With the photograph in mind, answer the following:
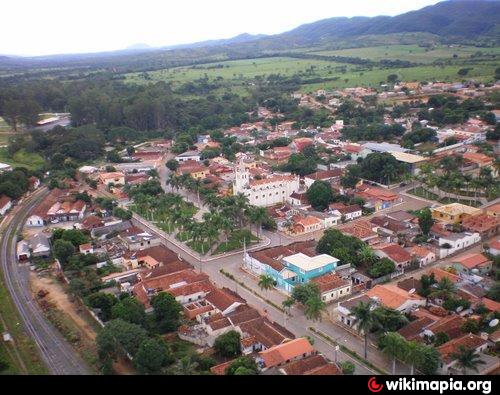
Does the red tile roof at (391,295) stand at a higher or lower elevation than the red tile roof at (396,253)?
higher

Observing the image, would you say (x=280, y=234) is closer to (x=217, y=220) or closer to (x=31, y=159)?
(x=217, y=220)

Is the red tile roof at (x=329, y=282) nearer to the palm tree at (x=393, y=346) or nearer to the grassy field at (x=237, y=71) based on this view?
the palm tree at (x=393, y=346)

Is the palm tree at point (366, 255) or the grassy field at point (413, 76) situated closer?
the palm tree at point (366, 255)

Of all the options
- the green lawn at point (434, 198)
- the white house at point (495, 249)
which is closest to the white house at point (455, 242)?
the white house at point (495, 249)

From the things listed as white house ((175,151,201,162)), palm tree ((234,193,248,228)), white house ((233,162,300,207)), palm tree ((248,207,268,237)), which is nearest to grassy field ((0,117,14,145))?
white house ((175,151,201,162))

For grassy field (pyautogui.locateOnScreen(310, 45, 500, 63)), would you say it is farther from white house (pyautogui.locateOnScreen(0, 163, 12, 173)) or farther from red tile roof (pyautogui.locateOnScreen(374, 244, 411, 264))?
red tile roof (pyautogui.locateOnScreen(374, 244, 411, 264))

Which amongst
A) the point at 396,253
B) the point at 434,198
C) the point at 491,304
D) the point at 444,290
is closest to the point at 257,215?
the point at 396,253

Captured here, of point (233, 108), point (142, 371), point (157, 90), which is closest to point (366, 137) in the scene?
point (233, 108)
